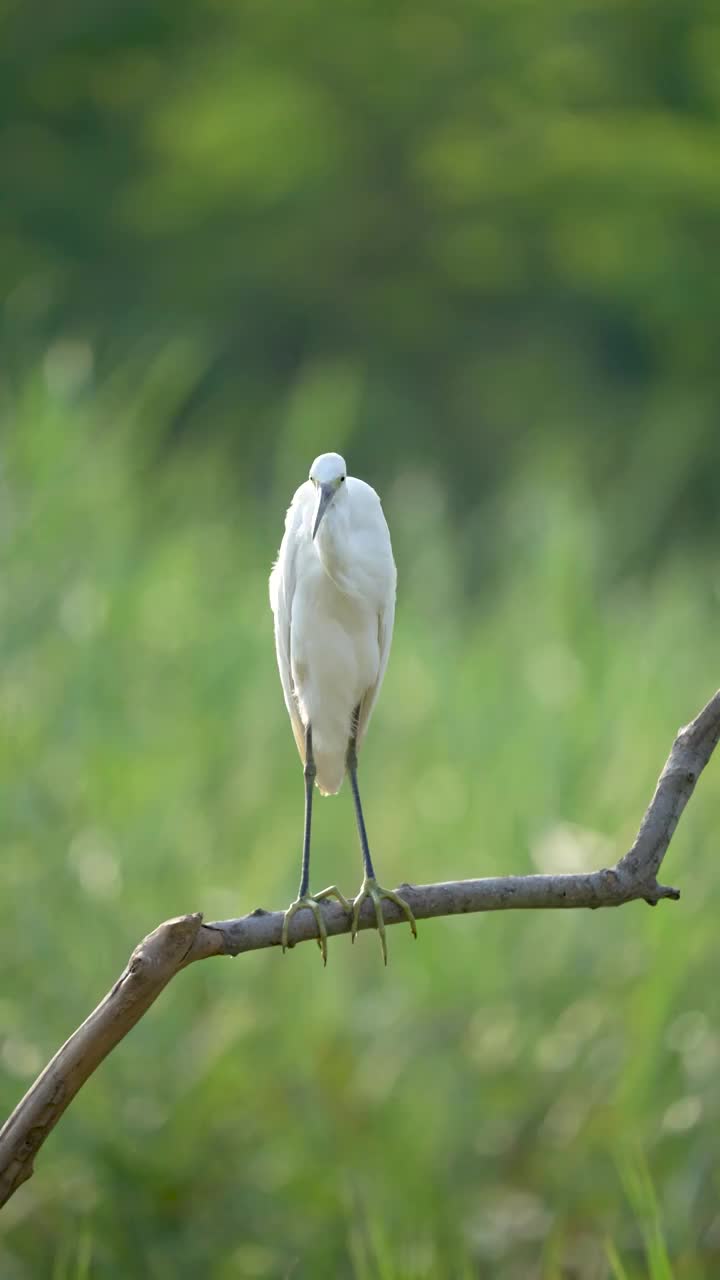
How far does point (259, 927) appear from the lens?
79 centimetres

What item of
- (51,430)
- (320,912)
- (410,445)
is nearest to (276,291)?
(410,445)

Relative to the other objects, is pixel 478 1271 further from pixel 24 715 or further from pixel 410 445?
pixel 410 445

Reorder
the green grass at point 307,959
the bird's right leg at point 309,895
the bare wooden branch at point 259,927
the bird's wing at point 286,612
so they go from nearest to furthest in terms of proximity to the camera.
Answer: the bare wooden branch at point 259,927, the bird's right leg at point 309,895, the bird's wing at point 286,612, the green grass at point 307,959

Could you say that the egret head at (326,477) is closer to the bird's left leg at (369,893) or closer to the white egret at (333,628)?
the white egret at (333,628)

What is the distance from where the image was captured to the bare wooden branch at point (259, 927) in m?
0.75

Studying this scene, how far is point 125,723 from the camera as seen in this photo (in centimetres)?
263

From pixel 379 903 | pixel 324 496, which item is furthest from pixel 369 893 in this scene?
pixel 324 496

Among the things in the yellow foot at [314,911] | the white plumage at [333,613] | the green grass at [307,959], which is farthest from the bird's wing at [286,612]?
the green grass at [307,959]

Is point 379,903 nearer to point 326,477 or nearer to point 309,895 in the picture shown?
point 309,895

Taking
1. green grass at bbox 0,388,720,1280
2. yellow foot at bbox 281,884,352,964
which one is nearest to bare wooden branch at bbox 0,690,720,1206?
yellow foot at bbox 281,884,352,964

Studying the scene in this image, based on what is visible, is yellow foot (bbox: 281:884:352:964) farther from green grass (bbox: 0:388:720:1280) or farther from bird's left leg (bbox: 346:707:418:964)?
green grass (bbox: 0:388:720:1280)

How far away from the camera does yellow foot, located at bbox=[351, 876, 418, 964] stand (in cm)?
87

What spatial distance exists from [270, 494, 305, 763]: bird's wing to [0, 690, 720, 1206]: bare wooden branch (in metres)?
0.21

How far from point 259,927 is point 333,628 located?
10.2 inches
